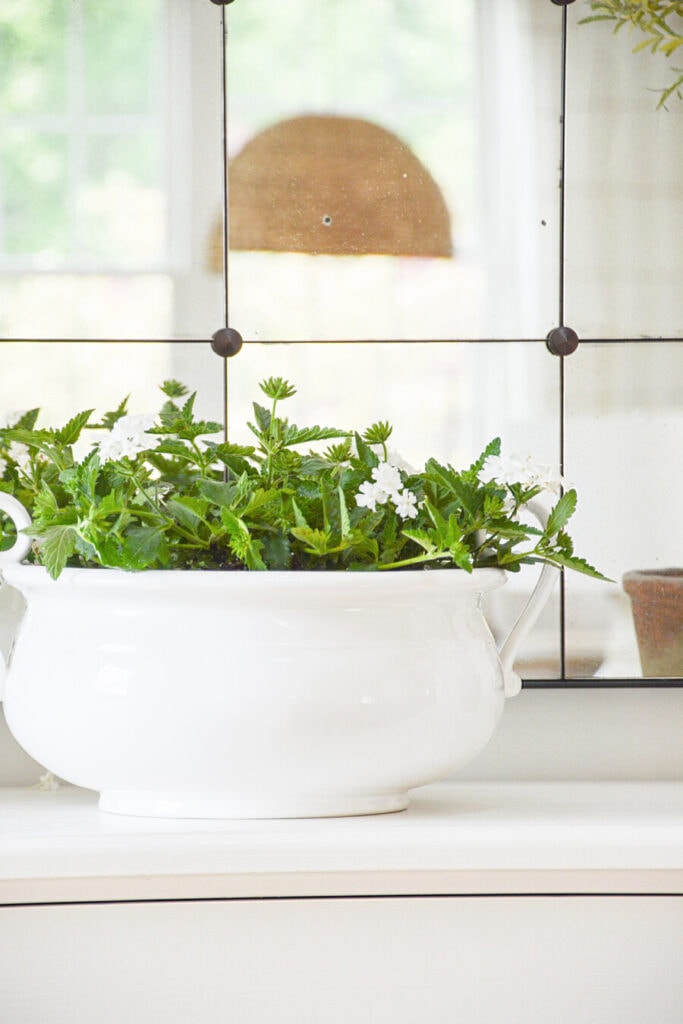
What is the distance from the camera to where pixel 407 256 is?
85 centimetres

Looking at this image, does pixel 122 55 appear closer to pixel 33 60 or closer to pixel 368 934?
pixel 33 60

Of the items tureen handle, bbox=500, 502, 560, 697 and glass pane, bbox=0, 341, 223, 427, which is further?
glass pane, bbox=0, 341, 223, 427

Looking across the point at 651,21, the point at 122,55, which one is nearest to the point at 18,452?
the point at 122,55

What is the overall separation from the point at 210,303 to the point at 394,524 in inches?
11.0

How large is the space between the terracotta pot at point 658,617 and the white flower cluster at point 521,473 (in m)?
0.20

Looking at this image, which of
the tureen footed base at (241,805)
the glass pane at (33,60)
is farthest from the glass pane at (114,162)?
the tureen footed base at (241,805)

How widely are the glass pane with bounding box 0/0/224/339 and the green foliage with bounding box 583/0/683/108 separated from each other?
0.29 metres

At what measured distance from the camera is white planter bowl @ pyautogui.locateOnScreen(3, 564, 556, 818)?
62cm

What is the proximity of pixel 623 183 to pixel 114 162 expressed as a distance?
381mm

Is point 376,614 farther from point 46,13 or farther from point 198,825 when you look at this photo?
point 46,13

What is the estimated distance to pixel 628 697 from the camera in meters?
0.86

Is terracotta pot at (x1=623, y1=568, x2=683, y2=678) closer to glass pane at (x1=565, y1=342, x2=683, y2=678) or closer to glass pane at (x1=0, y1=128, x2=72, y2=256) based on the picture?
glass pane at (x1=565, y1=342, x2=683, y2=678)

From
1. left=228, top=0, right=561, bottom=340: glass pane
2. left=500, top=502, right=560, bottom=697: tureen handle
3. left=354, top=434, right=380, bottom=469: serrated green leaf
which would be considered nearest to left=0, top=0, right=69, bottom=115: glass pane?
left=228, top=0, right=561, bottom=340: glass pane

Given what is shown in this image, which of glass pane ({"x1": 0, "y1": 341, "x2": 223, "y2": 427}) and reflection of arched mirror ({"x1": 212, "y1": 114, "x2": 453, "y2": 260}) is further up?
reflection of arched mirror ({"x1": 212, "y1": 114, "x2": 453, "y2": 260})
